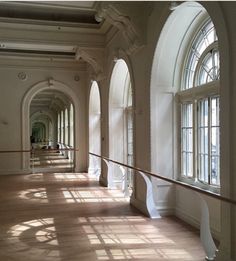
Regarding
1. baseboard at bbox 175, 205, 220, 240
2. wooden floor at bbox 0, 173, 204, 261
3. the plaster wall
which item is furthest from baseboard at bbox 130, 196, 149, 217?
the plaster wall

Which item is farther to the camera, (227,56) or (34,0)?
(34,0)

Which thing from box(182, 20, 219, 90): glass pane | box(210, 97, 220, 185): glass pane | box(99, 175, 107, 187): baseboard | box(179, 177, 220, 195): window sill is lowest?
box(99, 175, 107, 187): baseboard

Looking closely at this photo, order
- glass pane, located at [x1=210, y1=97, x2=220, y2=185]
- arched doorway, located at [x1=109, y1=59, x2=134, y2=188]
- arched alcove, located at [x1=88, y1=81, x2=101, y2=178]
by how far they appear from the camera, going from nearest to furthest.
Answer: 1. glass pane, located at [x1=210, y1=97, x2=220, y2=185]
2. arched doorway, located at [x1=109, y1=59, x2=134, y2=188]
3. arched alcove, located at [x1=88, y1=81, x2=101, y2=178]

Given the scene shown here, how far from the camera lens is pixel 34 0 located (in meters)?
7.22

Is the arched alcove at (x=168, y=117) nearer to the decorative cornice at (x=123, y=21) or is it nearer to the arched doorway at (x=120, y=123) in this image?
the decorative cornice at (x=123, y=21)

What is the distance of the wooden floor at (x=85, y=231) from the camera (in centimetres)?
396

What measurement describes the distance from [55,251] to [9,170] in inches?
339

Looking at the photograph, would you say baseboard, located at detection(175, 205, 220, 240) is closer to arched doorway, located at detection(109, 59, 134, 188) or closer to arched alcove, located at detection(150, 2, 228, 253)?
arched alcove, located at detection(150, 2, 228, 253)

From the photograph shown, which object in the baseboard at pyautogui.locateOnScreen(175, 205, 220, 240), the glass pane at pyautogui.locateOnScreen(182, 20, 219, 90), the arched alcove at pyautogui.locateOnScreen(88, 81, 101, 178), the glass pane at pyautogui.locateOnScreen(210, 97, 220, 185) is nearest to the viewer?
the glass pane at pyautogui.locateOnScreen(210, 97, 220, 185)

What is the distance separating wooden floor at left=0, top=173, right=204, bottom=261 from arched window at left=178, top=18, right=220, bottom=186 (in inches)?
37.9

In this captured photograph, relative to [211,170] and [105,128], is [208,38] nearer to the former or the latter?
[211,170]

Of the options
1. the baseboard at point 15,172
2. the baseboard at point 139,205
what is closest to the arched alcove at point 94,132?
the baseboard at point 15,172

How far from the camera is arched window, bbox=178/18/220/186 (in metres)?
4.79

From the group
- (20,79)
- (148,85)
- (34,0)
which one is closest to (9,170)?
(20,79)
